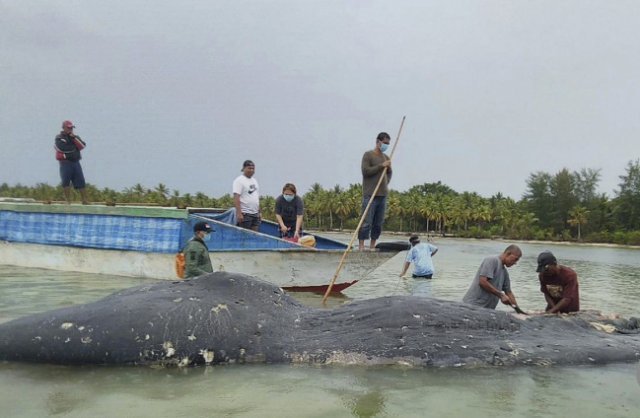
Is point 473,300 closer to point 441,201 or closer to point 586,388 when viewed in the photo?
point 586,388

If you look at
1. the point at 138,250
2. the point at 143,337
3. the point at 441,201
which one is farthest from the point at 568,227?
the point at 143,337

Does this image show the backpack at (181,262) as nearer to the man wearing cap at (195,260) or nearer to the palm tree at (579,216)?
the man wearing cap at (195,260)

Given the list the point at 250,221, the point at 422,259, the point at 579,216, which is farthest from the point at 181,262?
the point at 579,216

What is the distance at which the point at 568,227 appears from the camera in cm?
8831

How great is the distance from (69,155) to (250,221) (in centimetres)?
430

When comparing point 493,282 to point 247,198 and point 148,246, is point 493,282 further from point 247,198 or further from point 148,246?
point 148,246

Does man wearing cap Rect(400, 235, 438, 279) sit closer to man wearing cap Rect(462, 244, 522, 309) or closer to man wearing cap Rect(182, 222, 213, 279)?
man wearing cap Rect(462, 244, 522, 309)

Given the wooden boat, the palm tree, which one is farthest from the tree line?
the wooden boat

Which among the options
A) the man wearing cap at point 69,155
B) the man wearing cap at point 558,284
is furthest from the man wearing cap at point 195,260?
the man wearing cap at point 69,155

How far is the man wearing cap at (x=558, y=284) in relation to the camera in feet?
23.0

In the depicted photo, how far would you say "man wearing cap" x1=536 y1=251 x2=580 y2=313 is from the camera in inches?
276

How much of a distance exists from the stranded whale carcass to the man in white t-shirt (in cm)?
543

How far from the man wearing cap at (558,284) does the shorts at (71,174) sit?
987 centimetres

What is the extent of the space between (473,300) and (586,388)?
2.71 meters
